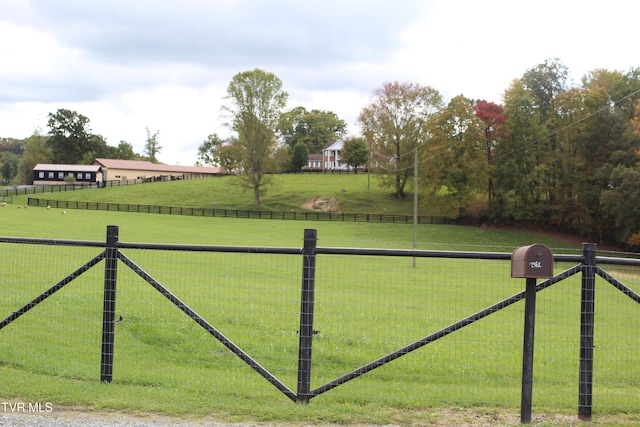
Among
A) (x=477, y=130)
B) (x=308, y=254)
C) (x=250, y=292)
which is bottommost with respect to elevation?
(x=250, y=292)

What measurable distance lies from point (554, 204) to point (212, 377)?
207 ft

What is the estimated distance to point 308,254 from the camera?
6.24 m

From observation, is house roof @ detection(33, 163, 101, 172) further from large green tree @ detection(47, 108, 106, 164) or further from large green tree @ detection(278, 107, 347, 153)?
large green tree @ detection(278, 107, 347, 153)

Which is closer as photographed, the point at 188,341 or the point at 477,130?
the point at 188,341

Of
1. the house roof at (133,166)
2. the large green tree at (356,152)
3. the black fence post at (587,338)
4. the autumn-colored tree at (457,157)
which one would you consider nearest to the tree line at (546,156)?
the autumn-colored tree at (457,157)

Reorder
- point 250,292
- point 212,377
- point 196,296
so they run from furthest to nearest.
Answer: point 250,292 → point 196,296 → point 212,377

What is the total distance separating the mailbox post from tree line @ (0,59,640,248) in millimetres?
51943

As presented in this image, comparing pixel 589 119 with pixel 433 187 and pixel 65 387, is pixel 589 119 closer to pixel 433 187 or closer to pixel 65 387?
pixel 433 187

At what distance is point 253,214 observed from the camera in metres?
72.6

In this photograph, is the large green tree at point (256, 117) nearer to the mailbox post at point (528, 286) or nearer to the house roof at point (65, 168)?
the house roof at point (65, 168)

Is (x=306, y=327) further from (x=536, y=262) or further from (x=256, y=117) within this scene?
(x=256, y=117)

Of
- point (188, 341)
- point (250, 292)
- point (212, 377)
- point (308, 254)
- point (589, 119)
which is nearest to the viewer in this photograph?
point (308, 254)

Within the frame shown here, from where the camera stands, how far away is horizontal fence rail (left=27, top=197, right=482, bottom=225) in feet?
224

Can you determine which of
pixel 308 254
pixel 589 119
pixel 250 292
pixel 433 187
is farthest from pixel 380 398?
pixel 589 119
